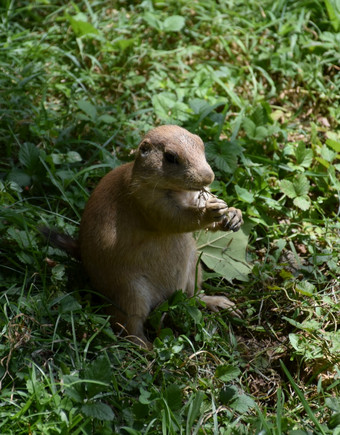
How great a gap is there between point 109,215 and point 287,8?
13.7ft

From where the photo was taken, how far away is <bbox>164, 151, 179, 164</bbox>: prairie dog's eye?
14.0 feet

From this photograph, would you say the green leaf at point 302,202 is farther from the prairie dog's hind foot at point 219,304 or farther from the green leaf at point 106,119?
the green leaf at point 106,119

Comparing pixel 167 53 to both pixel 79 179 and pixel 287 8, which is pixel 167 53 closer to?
pixel 287 8

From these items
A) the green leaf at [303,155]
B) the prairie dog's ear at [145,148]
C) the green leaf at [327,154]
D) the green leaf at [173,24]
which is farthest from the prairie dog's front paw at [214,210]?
the green leaf at [173,24]

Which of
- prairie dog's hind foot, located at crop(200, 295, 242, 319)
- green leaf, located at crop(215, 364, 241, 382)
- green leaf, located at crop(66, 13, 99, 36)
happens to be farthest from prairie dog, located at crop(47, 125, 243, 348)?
green leaf, located at crop(66, 13, 99, 36)

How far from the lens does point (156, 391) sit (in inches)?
154

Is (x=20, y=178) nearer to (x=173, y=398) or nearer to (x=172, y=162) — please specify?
(x=172, y=162)

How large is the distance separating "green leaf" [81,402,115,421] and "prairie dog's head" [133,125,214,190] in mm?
1519

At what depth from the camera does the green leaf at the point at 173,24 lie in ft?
23.7

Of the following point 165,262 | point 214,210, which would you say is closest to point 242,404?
point 165,262

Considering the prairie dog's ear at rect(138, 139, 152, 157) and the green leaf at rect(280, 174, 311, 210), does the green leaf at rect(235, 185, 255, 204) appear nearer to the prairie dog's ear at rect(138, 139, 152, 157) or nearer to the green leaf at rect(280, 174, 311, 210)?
the green leaf at rect(280, 174, 311, 210)

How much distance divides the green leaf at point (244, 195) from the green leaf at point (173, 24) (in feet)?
8.36

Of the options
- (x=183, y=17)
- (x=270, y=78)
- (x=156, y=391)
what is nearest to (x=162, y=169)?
(x=156, y=391)

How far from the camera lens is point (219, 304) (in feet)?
16.6
